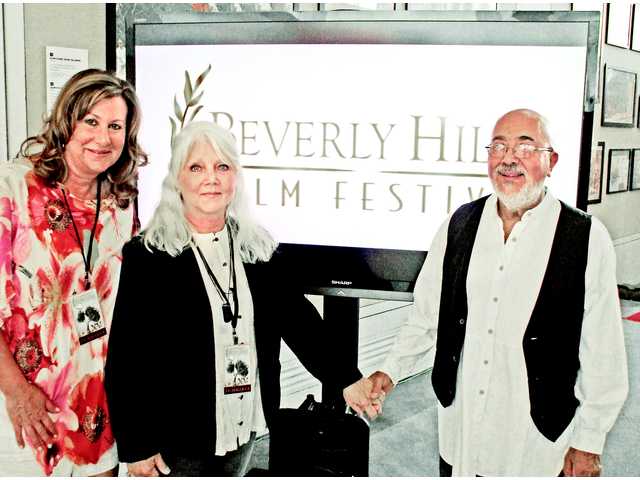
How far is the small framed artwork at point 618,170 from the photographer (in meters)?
5.04

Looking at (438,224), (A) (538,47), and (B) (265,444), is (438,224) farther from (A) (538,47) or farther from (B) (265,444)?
(B) (265,444)

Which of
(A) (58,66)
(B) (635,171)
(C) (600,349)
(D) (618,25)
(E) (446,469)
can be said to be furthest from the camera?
(B) (635,171)

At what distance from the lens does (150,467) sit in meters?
1.79

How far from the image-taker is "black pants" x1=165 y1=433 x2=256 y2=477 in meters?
1.77

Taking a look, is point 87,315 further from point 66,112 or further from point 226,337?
point 66,112

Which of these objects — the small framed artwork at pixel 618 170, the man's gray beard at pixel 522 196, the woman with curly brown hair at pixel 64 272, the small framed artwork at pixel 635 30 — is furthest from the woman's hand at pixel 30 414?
the small framed artwork at pixel 635 30

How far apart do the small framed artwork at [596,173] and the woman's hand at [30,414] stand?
4029mm

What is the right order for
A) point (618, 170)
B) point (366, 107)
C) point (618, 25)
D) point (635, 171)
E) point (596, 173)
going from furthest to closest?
point (635, 171) < point (618, 170) < point (596, 173) < point (618, 25) < point (366, 107)

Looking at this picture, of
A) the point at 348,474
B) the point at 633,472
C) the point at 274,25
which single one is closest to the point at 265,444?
the point at 348,474

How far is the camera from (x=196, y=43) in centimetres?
212

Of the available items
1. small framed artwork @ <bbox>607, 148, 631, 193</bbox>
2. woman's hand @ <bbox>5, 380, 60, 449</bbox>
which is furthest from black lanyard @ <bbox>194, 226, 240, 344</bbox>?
small framed artwork @ <bbox>607, 148, 631, 193</bbox>

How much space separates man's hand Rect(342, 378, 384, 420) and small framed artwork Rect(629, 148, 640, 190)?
420 centimetres

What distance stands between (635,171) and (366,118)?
4205 mm

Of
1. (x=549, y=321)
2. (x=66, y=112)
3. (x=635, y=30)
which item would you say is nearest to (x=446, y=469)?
(x=549, y=321)
